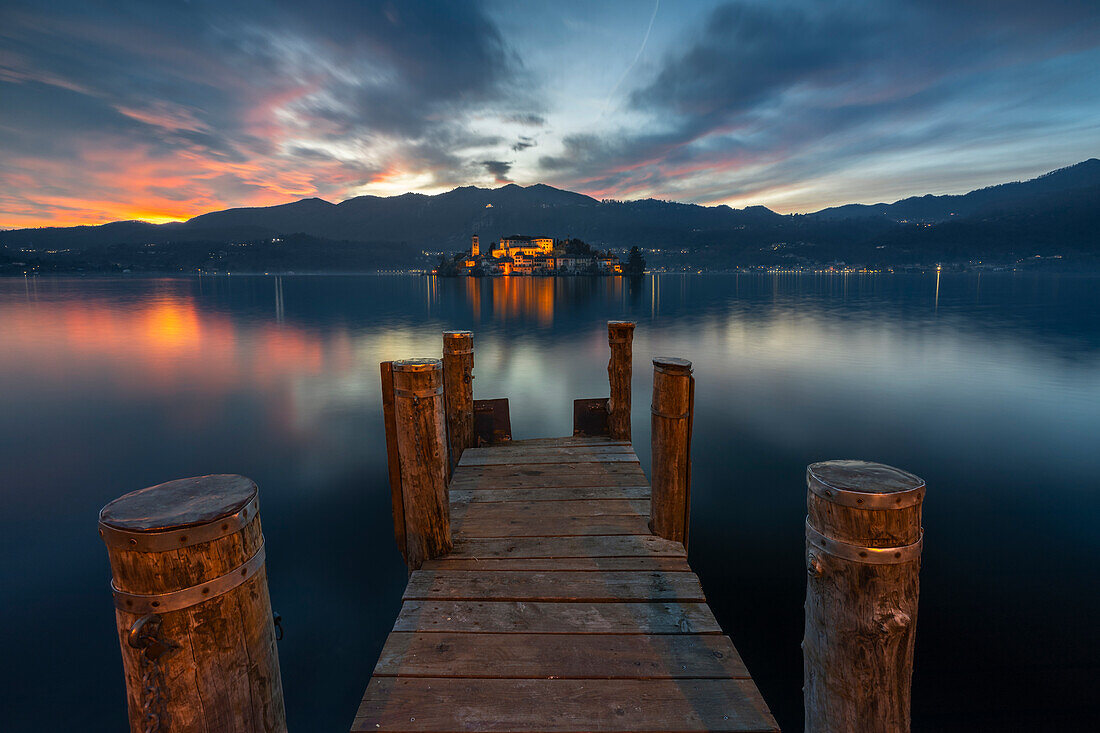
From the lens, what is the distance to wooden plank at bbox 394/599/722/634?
4133 millimetres

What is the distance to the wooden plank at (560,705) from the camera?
3.26 metres

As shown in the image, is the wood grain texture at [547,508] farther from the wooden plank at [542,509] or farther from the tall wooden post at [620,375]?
the tall wooden post at [620,375]

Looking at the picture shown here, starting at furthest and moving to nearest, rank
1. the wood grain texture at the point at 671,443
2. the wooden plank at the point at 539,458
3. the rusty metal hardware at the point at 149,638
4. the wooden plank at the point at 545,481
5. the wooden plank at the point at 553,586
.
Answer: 1. the wooden plank at the point at 539,458
2. the wooden plank at the point at 545,481
3. the wood grain texture at the point at 671,443
4. the wooden plank at the point at 553,586
5. the rusty metal hardware at the point at 149,638

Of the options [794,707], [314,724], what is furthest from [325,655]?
[794,707]

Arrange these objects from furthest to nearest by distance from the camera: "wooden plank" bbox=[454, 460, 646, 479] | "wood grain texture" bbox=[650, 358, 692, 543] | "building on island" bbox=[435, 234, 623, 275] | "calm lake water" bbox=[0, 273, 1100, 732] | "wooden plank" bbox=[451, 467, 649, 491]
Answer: "building on island" bbox=[435, 234, 623, 275], "wooden plank" bbox=[454, 460, 646, 479], "wooden plank" bbox=[451, 467, 649, 491], "calm lake water" bbox=[0, 273, 1100, 732], "wood grain texture" bbox=[650, 358, 692, 543]

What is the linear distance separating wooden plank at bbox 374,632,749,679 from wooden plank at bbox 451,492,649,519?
2110 mm

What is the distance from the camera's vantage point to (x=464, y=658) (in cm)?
381

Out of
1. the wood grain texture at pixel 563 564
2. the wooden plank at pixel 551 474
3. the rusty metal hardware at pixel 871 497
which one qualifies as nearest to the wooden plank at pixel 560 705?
the wood grain texture at pixel 563 564

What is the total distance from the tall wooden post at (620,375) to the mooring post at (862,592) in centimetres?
574

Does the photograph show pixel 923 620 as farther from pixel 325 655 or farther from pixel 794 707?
pixel 325 655

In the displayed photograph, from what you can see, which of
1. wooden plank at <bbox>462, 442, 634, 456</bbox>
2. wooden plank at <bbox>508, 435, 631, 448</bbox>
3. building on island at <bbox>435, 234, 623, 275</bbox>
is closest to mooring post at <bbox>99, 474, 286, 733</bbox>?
wooden plank at <bbox>462, 442, 634, 456</bbox>

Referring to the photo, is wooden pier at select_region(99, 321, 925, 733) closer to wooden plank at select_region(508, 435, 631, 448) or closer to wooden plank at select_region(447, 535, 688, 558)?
wooden plank at select_region(447, 535, 688, 558)

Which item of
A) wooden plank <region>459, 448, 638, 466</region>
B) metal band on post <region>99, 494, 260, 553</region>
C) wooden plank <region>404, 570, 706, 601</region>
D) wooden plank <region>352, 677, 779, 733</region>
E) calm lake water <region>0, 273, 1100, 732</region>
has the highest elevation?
metal band on post <region>99, 494, 260, 553</region>

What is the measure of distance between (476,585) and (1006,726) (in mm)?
6378
